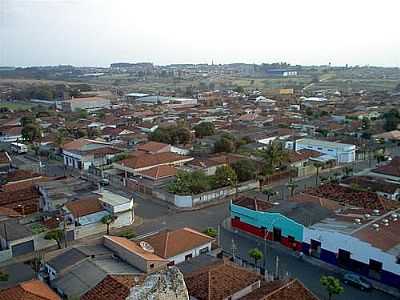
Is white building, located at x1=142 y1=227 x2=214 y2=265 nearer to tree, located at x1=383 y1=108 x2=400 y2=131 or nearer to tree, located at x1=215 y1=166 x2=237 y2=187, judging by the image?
tree, located at x1=215 y1=166 x2=237 y2=187

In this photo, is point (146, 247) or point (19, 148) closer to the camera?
point (146, 247)

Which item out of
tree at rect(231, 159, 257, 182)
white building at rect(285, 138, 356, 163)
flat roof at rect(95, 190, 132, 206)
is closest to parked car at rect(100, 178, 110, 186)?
flat roof at rect(95, 190, 132, 206)

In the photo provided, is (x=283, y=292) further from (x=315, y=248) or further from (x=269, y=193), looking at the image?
(x=269, y=193)

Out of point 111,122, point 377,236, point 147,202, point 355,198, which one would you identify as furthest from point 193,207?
point 111,122

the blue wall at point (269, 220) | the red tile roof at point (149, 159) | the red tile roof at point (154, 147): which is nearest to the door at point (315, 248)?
the blue wall at point (269, 220)

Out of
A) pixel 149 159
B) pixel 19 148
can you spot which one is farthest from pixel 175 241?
pixel 19 148

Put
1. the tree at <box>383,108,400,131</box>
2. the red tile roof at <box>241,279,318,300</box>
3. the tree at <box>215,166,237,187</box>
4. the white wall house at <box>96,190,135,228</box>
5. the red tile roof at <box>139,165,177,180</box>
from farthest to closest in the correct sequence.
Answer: the tree at <box>383,108,400,131</box>
the red tile roof at <box>139,165,177,180</box>
the tree at <box>215,166,237,187</box>
the white wall house at <box>96,190,135,228</box>
the red tile roof at <box>241,279,318,300</box>
